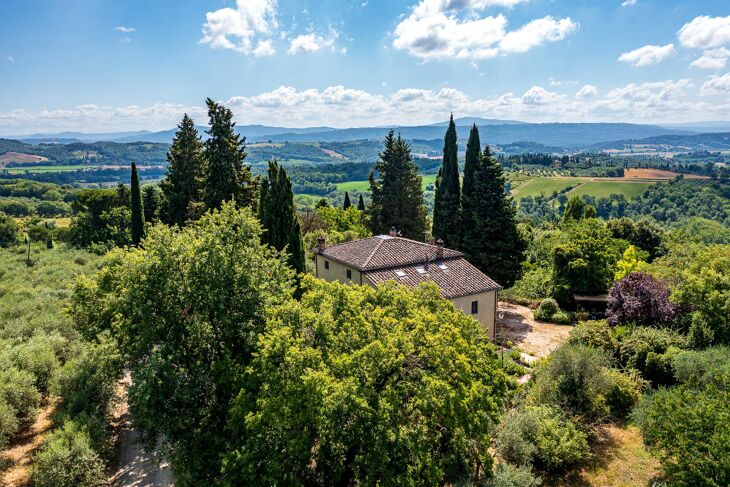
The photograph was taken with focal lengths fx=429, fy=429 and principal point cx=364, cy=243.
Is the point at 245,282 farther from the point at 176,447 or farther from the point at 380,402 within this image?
the point at 380,402

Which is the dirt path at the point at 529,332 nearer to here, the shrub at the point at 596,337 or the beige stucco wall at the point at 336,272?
the shrub at the point at 596,337

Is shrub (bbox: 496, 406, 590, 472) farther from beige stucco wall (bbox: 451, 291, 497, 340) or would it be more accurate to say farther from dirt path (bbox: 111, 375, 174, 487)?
dirt path (bbox: 111, 375, 174, 487)

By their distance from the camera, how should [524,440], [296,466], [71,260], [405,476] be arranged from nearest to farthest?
1. [405,476]
2. [296,466]
3. [524,440]
4. [71,260]

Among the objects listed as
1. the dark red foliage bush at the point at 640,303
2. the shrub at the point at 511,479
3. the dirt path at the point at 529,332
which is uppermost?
the dark red foliage bush at the point at 640,303

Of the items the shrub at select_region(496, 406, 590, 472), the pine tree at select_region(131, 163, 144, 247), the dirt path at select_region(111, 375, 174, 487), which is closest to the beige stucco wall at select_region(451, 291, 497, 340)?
the shrub at select_region(496, 406, 590, 472)

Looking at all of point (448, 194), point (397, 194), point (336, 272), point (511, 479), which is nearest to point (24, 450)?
point (511, 479)

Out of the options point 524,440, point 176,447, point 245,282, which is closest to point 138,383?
point 176,447

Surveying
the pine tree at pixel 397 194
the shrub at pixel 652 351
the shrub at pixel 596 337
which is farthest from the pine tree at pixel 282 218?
the pine tree at pixel 397 194
